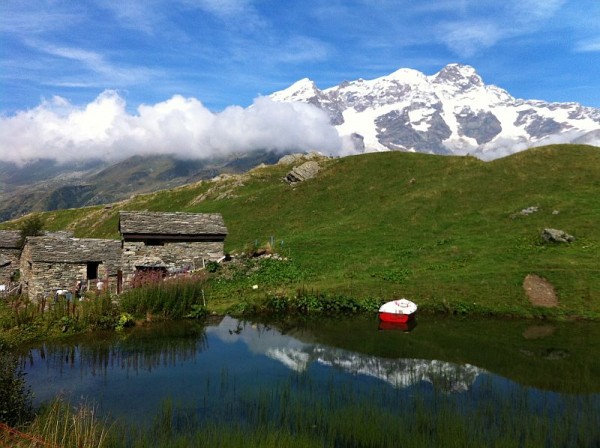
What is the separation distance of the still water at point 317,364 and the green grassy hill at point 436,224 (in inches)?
214

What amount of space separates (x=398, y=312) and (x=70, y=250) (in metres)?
31.7

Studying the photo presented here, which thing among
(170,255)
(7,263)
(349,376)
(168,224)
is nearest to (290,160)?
(168,224)

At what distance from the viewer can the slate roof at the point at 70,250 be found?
42031mm

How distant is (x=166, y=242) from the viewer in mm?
46000

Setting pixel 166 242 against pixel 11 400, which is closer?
pixel 11 400

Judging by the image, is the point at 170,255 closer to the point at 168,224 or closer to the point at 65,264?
the point at 168,224

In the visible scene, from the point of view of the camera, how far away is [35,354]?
77.2ft

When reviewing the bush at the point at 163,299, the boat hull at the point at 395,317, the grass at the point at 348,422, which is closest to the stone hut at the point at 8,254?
the bush at the point at 163,299

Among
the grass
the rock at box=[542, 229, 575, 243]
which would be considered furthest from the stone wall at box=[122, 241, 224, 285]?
the rock at box=[542, 229, 575, 243]

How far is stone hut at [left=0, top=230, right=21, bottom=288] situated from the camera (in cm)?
5294

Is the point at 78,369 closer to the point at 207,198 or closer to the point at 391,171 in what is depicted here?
the point at 391,171

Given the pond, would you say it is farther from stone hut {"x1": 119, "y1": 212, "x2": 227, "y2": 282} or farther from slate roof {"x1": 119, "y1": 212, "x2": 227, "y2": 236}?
slate roof {"x1": 119, "y1": 212, "x2": 227, "y2": 236}

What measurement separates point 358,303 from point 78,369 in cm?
1910

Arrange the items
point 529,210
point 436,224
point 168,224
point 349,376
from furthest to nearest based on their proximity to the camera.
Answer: point 436,224, point 529,210, point 168,224, point 349,376
